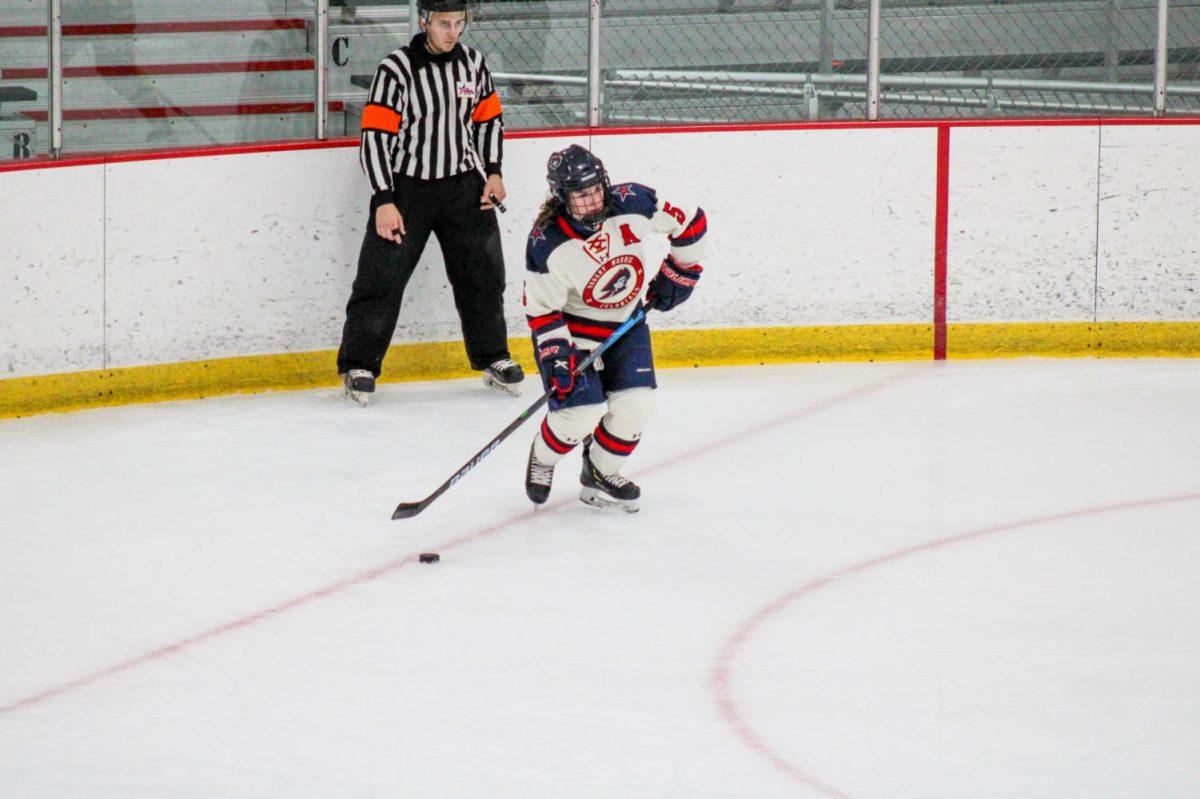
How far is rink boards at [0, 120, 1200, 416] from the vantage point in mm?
6184

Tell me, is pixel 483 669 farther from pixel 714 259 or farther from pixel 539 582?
pixel 714 259

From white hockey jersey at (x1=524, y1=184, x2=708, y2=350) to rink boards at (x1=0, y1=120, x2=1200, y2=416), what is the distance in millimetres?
1829

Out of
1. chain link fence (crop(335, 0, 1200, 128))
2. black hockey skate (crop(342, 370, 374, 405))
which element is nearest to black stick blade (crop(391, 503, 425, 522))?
black hockey skate (crop(342, 370, 374, 405))

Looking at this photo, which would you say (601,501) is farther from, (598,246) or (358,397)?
(358,397)

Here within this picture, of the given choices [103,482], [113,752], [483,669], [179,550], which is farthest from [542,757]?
[103,482]

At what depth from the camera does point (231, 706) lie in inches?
124

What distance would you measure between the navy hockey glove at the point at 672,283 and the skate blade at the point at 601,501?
0.51m

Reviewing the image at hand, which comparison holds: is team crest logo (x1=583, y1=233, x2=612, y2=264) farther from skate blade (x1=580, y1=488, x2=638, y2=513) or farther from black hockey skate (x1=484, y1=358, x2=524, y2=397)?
black hockey skate (x1=484, y1=358, x2=524, y2=397)

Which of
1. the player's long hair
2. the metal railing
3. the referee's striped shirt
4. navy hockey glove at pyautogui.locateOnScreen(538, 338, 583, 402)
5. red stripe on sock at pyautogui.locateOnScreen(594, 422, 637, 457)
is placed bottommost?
red stripe on sock at pyautogui.locateOnScreen(594, 422, 637, 457)

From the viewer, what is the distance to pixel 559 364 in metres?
4.34

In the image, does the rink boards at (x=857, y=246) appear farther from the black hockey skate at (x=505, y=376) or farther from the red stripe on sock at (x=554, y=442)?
the red stripe on sock at (x=554, y=442)

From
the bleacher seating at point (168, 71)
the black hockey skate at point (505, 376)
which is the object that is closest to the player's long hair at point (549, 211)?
the black hockey skate at point (505, 376)

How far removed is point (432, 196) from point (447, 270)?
0.85 feet

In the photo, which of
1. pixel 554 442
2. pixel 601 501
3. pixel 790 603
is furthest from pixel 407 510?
pixel 790 603
